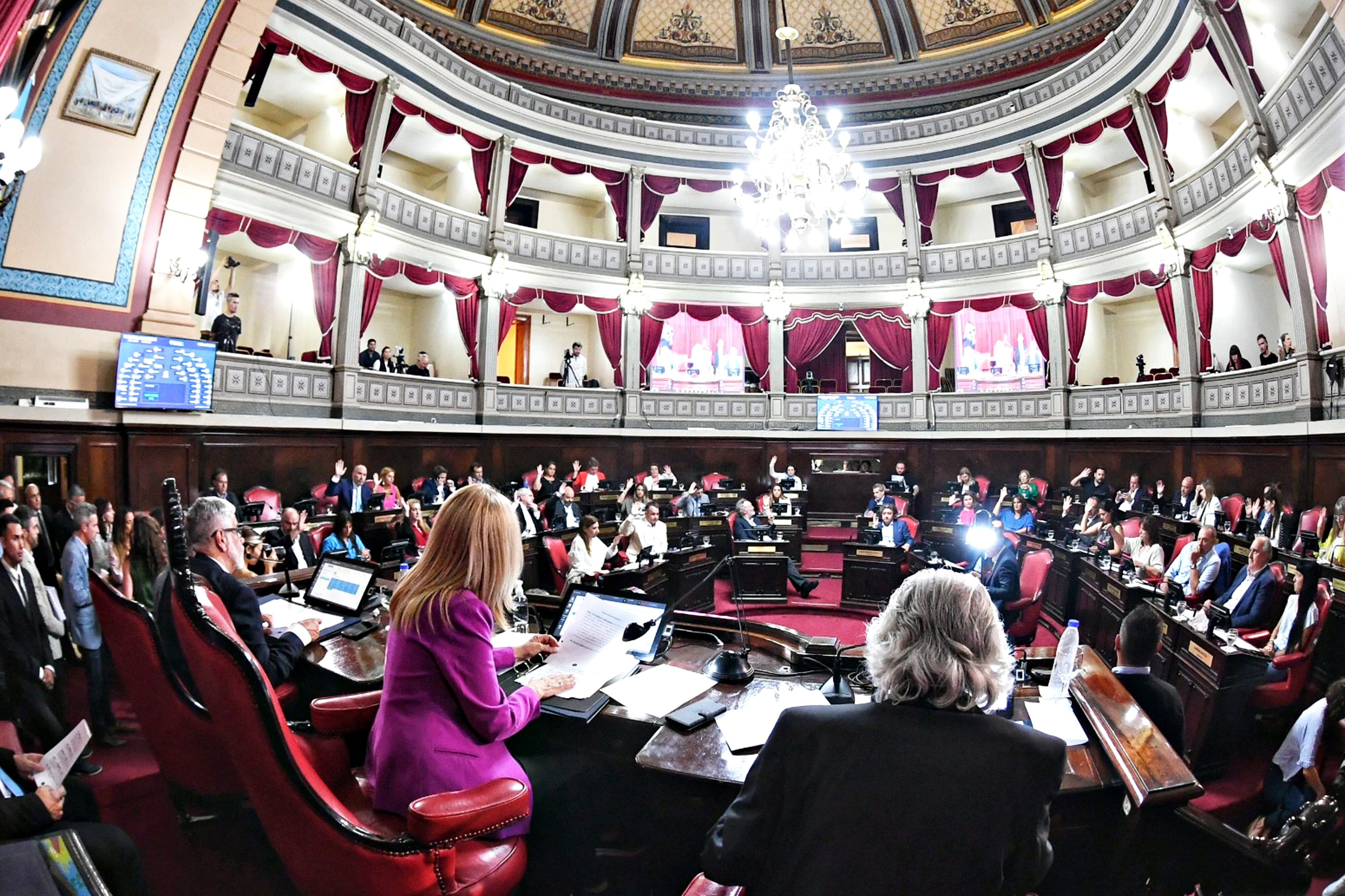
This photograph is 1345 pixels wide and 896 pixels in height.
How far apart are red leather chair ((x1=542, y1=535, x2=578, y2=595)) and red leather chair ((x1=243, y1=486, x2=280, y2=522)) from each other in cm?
392

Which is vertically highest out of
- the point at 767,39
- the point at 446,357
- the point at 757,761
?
the point at 767,39

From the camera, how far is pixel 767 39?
1591cm

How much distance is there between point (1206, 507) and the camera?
920 cm

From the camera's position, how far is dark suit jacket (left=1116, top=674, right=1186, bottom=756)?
9.45 feet

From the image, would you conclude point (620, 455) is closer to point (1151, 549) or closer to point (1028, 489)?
point (1028, 489)

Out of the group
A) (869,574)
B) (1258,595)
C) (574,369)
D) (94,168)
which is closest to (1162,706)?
(1258,595)

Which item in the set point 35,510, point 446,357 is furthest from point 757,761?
point 446,357

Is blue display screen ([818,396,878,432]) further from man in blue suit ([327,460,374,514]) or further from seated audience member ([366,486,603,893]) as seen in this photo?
seated audience member ([366,486,603,893])

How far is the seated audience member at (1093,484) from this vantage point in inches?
468

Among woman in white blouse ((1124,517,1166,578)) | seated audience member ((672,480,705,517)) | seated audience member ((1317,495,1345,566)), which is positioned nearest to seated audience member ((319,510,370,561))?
seated audience member ((672,480,705,517))

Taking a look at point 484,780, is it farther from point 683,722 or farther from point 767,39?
point 767,39

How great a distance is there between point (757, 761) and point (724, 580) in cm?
860

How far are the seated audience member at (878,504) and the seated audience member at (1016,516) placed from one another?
1.57 meters

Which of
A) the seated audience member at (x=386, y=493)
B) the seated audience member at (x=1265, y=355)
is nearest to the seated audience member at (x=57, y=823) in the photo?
the seated audience member at (x=386, y=493)
